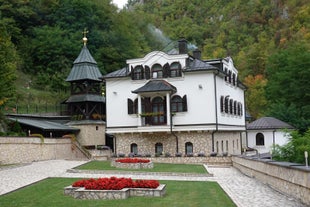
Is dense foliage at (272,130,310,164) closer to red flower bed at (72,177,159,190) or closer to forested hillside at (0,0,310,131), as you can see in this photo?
red flower bed at (72,177,159,190)

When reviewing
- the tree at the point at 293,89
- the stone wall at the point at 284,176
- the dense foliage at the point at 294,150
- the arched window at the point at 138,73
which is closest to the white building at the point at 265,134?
the tree at the point at 293,89

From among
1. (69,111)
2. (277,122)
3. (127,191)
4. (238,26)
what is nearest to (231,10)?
(238,26)

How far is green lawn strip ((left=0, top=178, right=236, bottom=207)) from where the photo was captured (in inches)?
482

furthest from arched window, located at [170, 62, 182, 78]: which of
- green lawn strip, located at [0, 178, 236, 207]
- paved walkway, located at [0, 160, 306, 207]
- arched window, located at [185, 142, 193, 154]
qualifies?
green lawn strip, located at [0, 178, 236, 207]

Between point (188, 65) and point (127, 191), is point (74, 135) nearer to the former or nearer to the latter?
point (188, 65)

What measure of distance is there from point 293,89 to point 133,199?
52.1 meters

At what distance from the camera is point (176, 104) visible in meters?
32.6

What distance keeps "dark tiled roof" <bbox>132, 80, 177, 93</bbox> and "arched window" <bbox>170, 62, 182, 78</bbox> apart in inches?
35.8

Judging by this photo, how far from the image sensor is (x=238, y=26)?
109 meters

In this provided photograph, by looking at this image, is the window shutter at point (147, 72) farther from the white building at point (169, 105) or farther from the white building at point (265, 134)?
the white building at point (265, 134)

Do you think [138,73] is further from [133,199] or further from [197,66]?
[133,199]

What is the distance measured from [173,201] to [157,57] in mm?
21374

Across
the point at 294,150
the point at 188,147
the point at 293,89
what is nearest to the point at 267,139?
the point at 188,147

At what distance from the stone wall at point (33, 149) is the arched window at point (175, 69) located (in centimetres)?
1047
